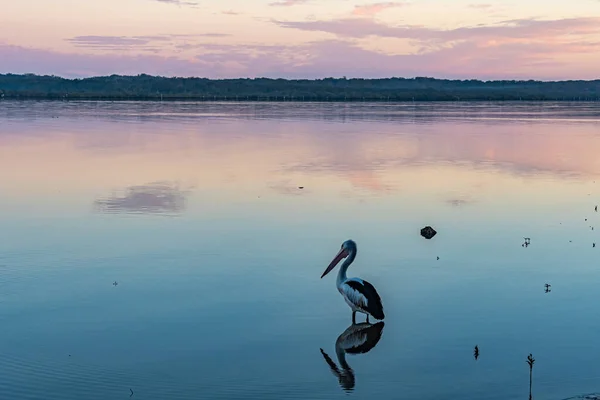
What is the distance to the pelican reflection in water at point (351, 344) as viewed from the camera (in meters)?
8.91

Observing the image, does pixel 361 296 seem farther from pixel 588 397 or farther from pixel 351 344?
pixel 588 397

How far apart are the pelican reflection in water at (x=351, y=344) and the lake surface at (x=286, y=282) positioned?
0.06 metres

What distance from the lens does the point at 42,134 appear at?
41469 millimetres

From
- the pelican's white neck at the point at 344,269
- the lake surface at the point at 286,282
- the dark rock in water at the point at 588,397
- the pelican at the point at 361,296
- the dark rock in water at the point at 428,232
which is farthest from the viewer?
the dark rock in water at the point at 428,232

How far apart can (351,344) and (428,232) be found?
629cm

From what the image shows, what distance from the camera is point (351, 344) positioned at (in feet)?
32.8

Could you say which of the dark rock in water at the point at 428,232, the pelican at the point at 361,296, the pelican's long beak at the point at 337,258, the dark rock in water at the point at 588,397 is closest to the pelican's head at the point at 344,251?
the pelican's long beak at the point at 337,258

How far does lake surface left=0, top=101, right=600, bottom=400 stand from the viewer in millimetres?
8773

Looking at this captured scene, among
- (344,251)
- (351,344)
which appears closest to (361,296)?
(351,344)

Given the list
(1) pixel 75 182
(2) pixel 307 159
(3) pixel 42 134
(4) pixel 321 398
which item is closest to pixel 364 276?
(4) pixel 321 398

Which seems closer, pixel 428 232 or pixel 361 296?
pixel 361 296

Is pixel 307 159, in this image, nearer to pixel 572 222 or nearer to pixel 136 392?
pixel 572 222

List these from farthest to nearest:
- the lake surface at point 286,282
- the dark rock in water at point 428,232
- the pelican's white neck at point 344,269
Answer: the dark rock in water at point 428,232 < the pelican's white neck at point 344,269 < the lake surface at point 286,282

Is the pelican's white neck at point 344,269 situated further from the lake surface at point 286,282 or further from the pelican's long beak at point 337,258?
the lake surface at point 286,282
